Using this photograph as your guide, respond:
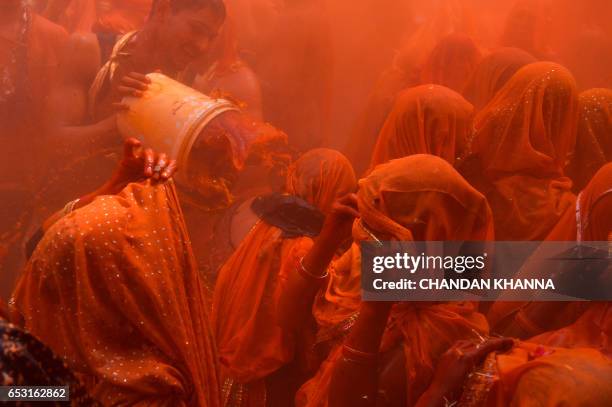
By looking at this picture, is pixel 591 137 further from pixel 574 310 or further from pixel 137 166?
pixel 137 166

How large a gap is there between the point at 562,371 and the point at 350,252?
54 cm

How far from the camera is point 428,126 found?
5.66 feet

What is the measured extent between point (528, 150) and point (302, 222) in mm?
535

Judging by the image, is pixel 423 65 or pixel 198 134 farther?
pixel 423 65

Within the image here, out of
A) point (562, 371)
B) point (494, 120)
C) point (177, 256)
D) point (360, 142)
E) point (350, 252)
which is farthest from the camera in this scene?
point (360, 142)

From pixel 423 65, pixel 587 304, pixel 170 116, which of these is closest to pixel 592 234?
pixel 587 304

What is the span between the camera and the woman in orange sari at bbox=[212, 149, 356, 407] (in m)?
1.67

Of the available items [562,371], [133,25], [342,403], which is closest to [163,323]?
[342,403]

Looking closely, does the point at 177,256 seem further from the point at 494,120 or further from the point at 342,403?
the point at 494,120

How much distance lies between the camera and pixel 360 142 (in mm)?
1980

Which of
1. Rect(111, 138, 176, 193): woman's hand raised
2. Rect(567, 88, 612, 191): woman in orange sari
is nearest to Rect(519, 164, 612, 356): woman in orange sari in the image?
Rect(567, 88, 612, 191): woman in orange sari

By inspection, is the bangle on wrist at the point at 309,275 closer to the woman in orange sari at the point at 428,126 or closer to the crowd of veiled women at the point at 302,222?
the crowd of veiled women at the point at 302,222

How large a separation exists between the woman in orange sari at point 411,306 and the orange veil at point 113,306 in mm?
324

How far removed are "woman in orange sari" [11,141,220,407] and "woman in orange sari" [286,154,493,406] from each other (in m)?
0.32
